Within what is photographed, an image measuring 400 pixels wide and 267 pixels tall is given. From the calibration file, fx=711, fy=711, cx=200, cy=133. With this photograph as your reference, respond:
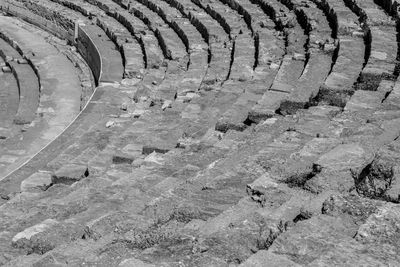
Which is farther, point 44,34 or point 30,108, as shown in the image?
point 44,34

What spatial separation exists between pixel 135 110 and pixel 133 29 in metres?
5.98

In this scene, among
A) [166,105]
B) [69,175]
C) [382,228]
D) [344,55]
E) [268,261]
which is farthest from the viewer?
[166,105]

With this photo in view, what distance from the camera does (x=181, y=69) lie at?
1491 cm

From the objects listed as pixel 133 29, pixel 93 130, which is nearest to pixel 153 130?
pixel 93 130

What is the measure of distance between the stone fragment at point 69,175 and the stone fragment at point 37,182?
0.49 ft

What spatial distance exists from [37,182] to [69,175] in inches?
20.3

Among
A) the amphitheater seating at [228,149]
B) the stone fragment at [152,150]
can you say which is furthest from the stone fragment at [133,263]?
the stone fragment at [152,150]

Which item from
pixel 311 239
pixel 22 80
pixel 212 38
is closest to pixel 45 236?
pixel 311 239

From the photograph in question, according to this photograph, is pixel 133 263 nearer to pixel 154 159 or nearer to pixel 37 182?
pixel 154 159

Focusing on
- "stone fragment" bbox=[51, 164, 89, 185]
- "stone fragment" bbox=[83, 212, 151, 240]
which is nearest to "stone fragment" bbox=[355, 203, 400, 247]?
"stone fragment" bbox=[83, 212, 151, 240]

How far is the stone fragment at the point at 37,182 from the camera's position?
9367mm

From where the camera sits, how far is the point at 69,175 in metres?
9.33

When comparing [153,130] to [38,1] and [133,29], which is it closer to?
[133,29]

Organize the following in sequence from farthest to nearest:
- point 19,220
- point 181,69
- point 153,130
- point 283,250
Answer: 1. point 181,69
2. point 153,130
3. point 19,220
4. point 283,250
